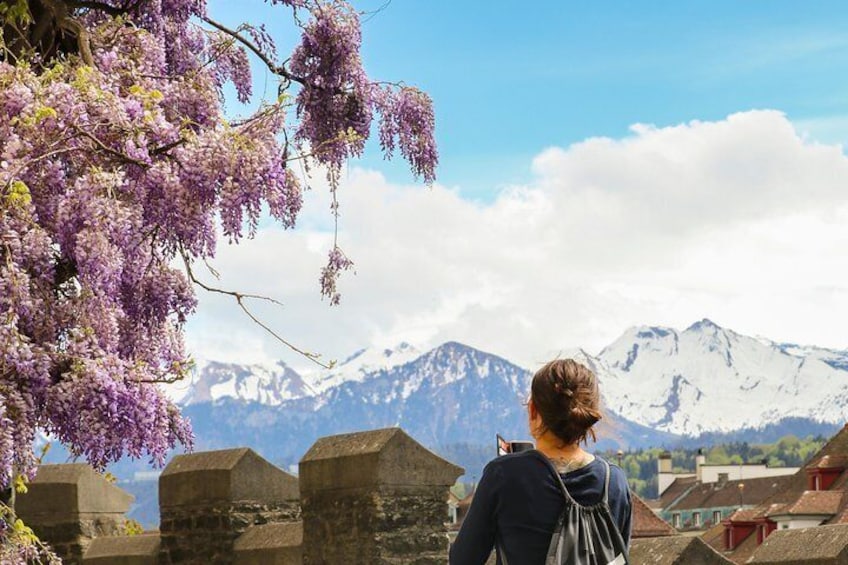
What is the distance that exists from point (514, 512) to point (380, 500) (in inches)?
203

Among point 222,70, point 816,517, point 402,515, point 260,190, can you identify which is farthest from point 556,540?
point 816,517

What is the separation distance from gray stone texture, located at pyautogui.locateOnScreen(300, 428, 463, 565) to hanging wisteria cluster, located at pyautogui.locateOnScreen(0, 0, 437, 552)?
1159 millimetres

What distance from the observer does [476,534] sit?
16.2ft

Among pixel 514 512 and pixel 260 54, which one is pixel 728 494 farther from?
pixel 514 512

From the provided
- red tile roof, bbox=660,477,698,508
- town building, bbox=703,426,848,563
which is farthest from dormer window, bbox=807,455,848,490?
red tile roof, bbox=660,477,698,508

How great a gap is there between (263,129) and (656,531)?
68790mm

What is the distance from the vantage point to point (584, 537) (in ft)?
16.1

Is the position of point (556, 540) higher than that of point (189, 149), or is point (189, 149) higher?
point (189, 149)

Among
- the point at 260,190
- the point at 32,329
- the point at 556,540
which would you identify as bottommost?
the point at 556,540

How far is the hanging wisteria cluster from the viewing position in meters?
9.75

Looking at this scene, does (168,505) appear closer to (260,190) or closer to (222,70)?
(260,190)

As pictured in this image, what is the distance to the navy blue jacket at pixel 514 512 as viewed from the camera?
194 inches

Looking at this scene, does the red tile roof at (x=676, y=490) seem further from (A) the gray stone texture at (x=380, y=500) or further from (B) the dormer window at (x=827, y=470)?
(A) the gray stone texture at (x=380, y=500)

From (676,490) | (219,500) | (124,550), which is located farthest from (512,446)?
(676,490)
